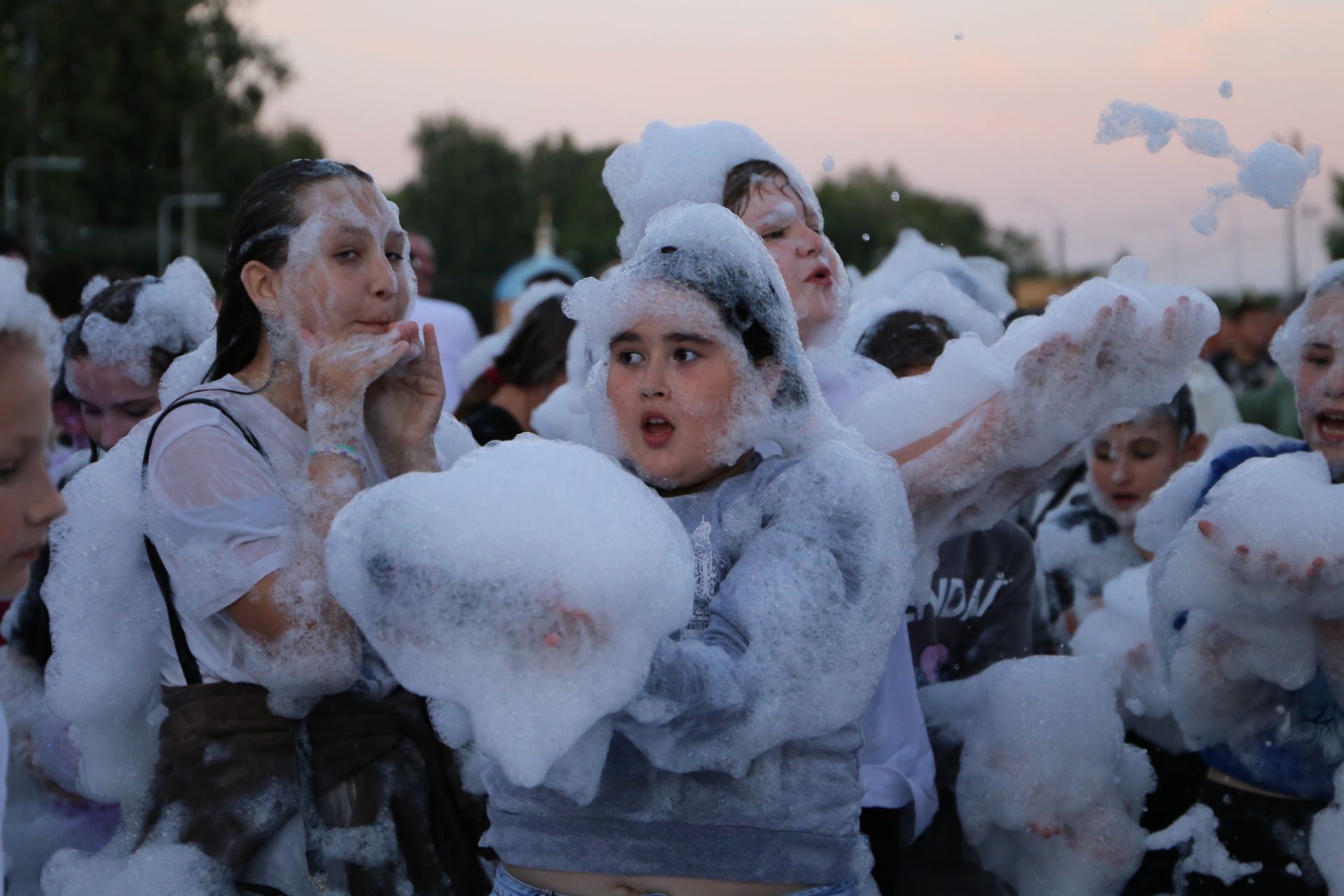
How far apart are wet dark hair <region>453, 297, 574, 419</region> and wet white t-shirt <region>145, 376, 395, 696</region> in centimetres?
297

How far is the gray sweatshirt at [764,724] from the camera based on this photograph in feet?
7.09

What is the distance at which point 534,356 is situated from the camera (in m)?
5.74

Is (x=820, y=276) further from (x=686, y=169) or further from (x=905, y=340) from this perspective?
(x=905, y=340)

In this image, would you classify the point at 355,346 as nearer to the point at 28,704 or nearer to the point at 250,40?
the point at 28,704

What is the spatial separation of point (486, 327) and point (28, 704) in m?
60.6

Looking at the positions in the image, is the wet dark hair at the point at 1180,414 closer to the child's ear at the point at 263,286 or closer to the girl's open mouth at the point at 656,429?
the girl's open mouth at the point at 656,429

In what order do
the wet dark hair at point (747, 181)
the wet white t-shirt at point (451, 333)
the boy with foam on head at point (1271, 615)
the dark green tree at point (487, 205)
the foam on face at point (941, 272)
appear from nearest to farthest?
the boy with foam on head at point (1271, 615) → the wet dark hair at point (747, 181) → the foam on face at point (941, 272) → the wet white t-shirt at point (451, 333) → the dark green tree at point (487, 205)

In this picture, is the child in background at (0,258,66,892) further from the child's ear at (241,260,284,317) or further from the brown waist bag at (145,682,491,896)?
the child's ear at (241,260,284,317)

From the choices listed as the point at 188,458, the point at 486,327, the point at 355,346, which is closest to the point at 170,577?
the point at 188,458

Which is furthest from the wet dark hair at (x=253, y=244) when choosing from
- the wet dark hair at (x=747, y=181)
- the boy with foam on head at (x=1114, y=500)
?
the boy with foam on head at (x=1114, y=500)

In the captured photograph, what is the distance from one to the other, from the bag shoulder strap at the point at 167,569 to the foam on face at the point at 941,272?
322cm

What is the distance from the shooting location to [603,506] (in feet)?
6.47

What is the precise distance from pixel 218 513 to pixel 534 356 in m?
3.22

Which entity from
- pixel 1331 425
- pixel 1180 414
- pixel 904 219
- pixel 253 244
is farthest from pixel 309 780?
pixel 904 219
